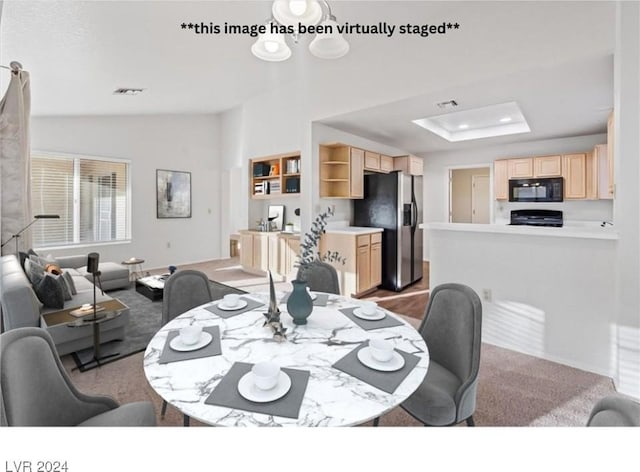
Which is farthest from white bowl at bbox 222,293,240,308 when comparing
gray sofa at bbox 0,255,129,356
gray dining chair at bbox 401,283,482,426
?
gray sofa at bbox 0,255,129,356

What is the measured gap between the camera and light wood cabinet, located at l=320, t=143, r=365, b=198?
4230mm

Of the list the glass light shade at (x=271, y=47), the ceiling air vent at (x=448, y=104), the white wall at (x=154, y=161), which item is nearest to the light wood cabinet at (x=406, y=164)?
the ceiling air vent at (x=448, y=104)

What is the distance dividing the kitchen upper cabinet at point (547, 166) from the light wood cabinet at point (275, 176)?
376cm

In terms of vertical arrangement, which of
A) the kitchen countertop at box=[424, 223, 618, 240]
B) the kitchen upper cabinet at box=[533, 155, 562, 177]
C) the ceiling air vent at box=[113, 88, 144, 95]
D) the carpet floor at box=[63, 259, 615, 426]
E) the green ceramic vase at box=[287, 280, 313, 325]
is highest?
the ceiling air vent at box=[113, 88, 144, 95]

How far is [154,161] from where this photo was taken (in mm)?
5758

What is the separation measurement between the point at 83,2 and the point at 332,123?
2.62 metres

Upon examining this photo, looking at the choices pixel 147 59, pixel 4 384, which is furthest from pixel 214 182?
pixel 4 384

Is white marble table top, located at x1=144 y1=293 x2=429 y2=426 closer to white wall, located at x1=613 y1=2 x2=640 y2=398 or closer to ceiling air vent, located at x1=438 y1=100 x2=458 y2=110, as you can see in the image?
white wall, located at x1=613 y1=2 x2=640 y2=398

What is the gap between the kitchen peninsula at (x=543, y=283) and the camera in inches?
88.7

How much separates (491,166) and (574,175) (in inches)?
49.2

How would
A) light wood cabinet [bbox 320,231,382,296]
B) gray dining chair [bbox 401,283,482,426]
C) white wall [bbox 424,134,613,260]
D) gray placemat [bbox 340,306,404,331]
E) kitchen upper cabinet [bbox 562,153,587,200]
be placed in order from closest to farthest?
gray dining chair [bbox 401,283,482,426] → gray placemat [bbox 340,306,404,331] → light wood cabinet [bbox 320,231,382,296] → kitchen upper cabinet [bbox 562,153,587,200] → white wall [bbox 424,134,613,260]

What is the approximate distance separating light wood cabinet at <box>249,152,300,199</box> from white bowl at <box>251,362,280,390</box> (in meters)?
4.11

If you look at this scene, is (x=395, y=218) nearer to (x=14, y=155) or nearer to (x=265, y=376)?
(x=265, y=376)
